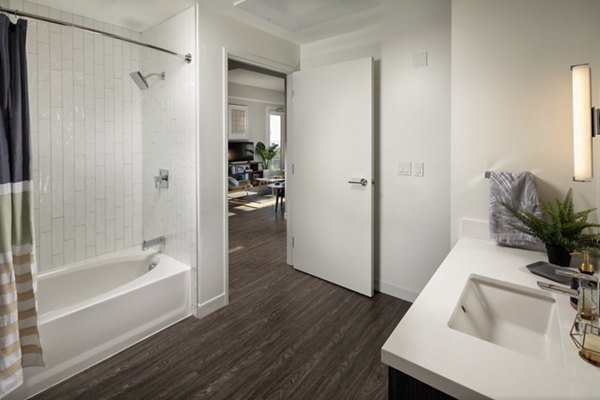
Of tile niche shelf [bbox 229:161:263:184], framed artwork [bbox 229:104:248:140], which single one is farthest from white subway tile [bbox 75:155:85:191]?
framed artwork [bbox 229:104:248:140]

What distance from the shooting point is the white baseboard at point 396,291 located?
8.57 ft

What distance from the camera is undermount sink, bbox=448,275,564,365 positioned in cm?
107

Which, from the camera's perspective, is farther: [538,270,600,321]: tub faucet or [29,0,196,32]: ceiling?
[29,0,196,32]: ceiling

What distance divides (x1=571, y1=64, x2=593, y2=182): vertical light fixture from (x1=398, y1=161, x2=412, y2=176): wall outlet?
1.35m

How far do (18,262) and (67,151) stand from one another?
119 cm

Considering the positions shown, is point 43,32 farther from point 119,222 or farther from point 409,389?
point 409,389

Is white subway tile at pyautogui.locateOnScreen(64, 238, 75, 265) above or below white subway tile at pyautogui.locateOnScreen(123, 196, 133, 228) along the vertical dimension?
below

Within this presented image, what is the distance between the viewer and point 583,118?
113 centimetres

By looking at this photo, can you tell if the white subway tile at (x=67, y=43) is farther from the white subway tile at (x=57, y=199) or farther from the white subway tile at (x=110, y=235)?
the white subway tile at (x=110, y=235)

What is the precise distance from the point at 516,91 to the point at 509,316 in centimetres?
115

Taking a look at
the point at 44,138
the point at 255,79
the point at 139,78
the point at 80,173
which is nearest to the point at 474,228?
the point at 139,78

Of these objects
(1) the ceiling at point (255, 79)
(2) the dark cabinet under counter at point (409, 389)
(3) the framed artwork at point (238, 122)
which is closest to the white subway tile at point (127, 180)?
(2) the dark cabinet under counter at point (409, 389)

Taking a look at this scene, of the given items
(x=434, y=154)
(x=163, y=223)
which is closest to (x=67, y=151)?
(x=163, y=223)

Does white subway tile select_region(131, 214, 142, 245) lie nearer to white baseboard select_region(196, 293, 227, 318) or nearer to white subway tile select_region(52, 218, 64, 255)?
white subway tile select_region(52, 218, 64, 255)
